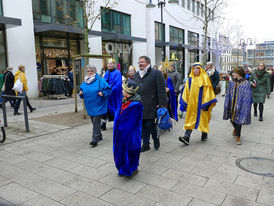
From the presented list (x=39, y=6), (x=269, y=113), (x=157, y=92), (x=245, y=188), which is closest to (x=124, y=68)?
(x=39, y=6)

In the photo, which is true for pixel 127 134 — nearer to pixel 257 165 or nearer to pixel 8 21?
pixel 257 165

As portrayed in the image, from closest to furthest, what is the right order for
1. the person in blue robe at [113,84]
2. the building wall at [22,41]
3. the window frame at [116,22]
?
1. the person in blue robe at [113,84]
2. the building wall at [22,41]
3. the window frame at [116,22]

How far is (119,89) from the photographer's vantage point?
6.76m

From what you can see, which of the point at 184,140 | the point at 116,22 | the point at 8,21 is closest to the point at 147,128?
the point at 184,140

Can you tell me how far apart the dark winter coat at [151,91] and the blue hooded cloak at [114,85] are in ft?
6.37

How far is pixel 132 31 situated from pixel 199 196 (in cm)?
1953

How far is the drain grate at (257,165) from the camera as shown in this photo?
12.7 ft

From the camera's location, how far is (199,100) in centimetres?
536

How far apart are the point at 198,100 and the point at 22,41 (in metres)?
11.6

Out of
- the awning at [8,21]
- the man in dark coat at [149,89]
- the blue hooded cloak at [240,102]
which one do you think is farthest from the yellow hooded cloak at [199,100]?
the awning at [8,21]

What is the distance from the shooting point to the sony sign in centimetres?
1944

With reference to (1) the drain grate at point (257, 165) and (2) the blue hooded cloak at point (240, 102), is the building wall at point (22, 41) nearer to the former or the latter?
(2) the blue hooded cloak at point (240, 102)

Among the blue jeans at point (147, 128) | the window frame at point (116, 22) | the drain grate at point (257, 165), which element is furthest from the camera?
the window frame at point (116, 22)

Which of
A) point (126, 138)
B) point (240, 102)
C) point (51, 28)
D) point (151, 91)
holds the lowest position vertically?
point (126, 138)
